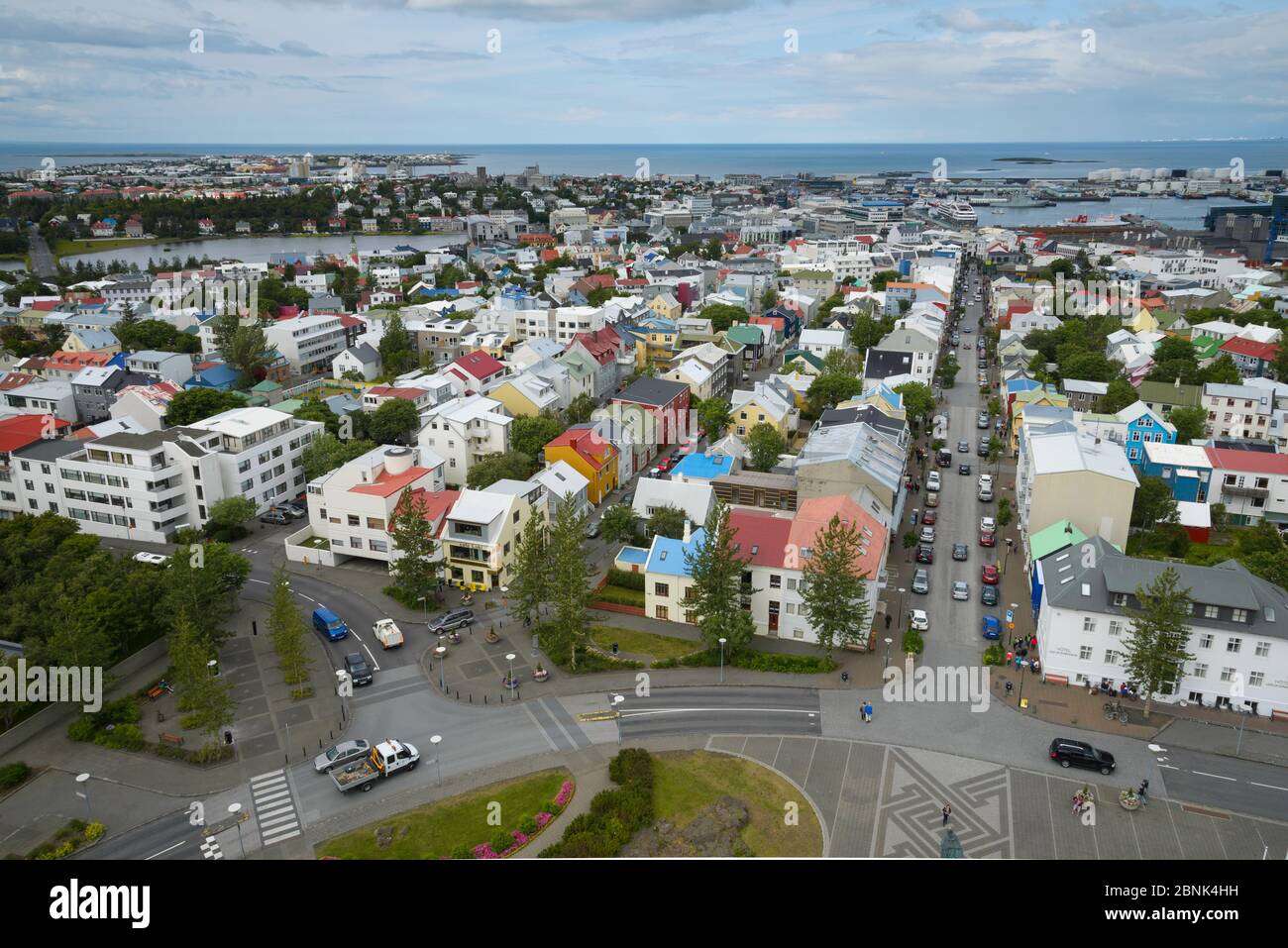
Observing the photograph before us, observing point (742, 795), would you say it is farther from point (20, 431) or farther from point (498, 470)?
point (20, 431)

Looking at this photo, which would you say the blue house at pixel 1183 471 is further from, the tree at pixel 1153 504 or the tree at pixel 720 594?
the tree at pixel 720 594

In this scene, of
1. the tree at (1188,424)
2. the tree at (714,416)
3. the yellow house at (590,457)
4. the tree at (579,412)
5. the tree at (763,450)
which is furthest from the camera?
the tree at (579,412)

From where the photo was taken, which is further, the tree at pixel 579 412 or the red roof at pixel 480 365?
the red roof at pixel 480 365

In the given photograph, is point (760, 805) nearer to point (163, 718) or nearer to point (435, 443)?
point (163, 718)

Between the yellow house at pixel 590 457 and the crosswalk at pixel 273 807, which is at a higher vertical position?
the yellow house at pixel 590 457

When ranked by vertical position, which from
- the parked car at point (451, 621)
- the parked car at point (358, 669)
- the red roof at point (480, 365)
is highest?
the red roof at point (480, 365)

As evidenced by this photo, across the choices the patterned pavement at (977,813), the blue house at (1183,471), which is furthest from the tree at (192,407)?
the blue house at (1183,471)

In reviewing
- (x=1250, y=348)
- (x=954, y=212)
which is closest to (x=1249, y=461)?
(x=1250, y=348)
